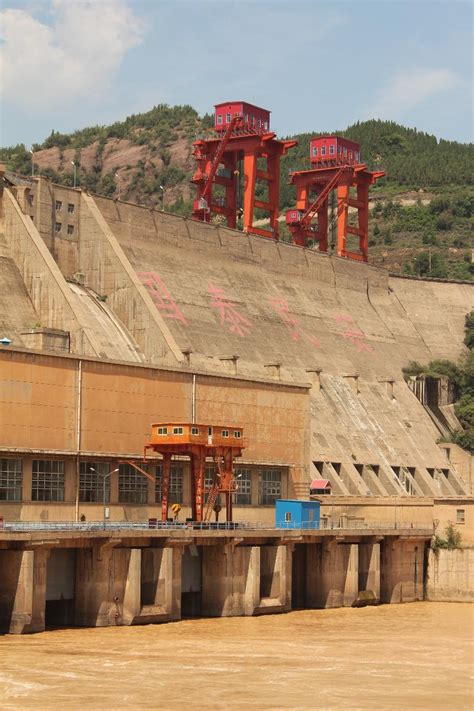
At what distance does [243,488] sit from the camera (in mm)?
82062

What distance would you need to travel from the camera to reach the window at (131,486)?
241 ft

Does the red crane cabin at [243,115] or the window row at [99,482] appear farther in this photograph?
the red crane cabin at [243,115]

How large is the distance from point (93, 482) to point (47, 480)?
317 cm

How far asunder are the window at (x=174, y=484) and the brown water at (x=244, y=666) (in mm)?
10024

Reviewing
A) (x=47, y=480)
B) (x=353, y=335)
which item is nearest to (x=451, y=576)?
(x=47, y=480)


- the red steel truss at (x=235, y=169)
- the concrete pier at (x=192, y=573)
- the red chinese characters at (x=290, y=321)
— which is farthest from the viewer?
the red steel truss at (x=235, y=169)

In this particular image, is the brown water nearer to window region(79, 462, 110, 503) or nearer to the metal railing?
the metal railing

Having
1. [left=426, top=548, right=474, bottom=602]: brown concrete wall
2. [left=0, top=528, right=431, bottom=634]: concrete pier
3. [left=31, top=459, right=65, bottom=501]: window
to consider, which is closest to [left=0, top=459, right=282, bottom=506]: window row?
[left=31, top=459, right=65, bottom=501]: window

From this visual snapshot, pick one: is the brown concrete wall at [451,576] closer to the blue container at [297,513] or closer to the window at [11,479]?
the blue container at [297,513]

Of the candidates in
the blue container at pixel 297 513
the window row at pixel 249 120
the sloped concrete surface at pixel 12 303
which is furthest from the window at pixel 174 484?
the window row at pixel 249 120

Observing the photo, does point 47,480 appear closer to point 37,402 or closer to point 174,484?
point 37,402

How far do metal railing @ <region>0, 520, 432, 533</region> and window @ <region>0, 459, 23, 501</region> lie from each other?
168 cm

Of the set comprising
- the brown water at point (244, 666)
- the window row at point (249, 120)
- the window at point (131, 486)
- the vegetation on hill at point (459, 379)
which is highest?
the window row at point (249, 120)

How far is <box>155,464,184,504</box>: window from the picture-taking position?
75750 mm
